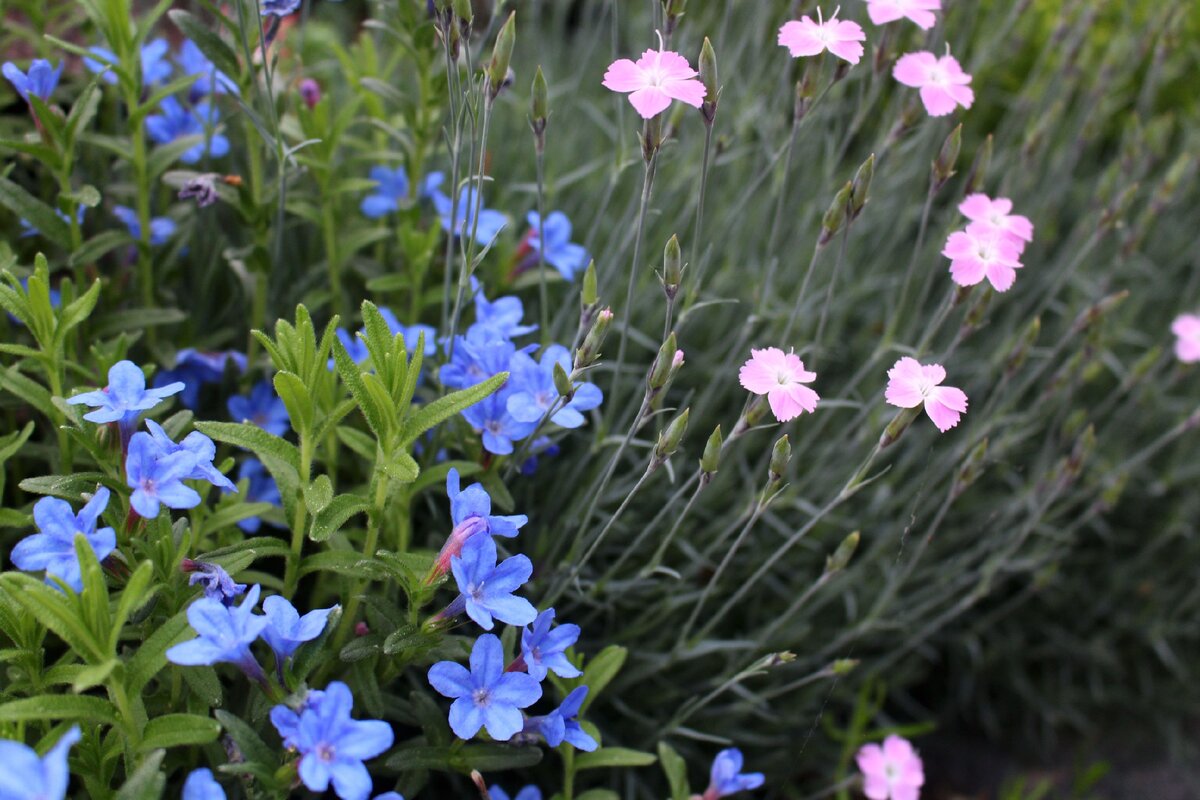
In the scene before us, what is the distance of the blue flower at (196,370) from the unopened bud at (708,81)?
1.11 meters

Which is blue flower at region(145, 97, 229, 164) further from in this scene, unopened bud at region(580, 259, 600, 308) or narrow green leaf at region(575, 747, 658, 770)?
narrow green leaf at region(575, 747, 658, 770)

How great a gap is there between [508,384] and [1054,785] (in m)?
2.24

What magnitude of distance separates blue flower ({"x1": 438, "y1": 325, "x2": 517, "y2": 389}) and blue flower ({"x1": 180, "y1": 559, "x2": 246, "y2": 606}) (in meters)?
0.52

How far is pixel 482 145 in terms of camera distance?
164cm

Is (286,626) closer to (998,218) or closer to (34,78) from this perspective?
(34,78)

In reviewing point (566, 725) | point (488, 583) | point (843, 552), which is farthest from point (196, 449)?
point (843, 552)

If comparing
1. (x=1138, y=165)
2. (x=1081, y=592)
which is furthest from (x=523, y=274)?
(x=1081, y=592)

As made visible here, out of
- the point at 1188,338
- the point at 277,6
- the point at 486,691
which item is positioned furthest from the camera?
the point at 1188,338

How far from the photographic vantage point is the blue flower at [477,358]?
5.96 feet

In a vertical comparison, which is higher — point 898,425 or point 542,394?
point 898,425

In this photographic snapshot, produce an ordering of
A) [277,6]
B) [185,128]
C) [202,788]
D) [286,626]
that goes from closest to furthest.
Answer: [202,788] → [286,626] → [277,6] → [185,128]

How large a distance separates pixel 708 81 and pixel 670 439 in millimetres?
568

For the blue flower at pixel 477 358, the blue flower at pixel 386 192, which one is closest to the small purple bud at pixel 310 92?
the blue flower at pixel 386 192

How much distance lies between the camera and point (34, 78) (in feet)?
6.31
